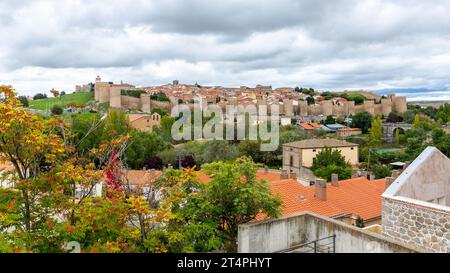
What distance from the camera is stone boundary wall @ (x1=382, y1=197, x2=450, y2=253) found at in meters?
6.31

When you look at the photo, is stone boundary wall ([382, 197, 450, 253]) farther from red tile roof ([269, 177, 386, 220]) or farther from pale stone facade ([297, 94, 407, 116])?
pale stone facade ([297, 94, 407, 116])

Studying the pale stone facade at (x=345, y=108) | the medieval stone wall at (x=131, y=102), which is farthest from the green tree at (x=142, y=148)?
the pale stone facade at (x=345, y=108)

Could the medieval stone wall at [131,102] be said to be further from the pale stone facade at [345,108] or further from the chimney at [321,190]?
the chimney at [321,190]

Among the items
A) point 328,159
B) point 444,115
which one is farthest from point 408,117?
point 328,159

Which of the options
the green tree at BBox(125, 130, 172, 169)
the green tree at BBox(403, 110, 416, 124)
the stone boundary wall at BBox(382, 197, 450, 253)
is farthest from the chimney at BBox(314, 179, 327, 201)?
the green tree at BBox(403, 110, 416, 124)

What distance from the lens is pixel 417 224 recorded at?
664 centimetres

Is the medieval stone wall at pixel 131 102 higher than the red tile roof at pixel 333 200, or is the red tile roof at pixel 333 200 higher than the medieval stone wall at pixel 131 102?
the medieval stone wall at pixel 131 102

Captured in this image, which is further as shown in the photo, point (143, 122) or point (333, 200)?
point (143, 122)

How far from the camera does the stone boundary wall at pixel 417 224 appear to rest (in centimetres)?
631

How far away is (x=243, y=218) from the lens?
23.2 ft

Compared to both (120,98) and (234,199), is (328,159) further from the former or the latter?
(120,98)

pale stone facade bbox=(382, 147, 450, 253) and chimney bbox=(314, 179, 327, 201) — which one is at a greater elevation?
pale stone facade bbox=(382, 147, 450, 253)

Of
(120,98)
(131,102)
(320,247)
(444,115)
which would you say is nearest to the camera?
(320,247)
